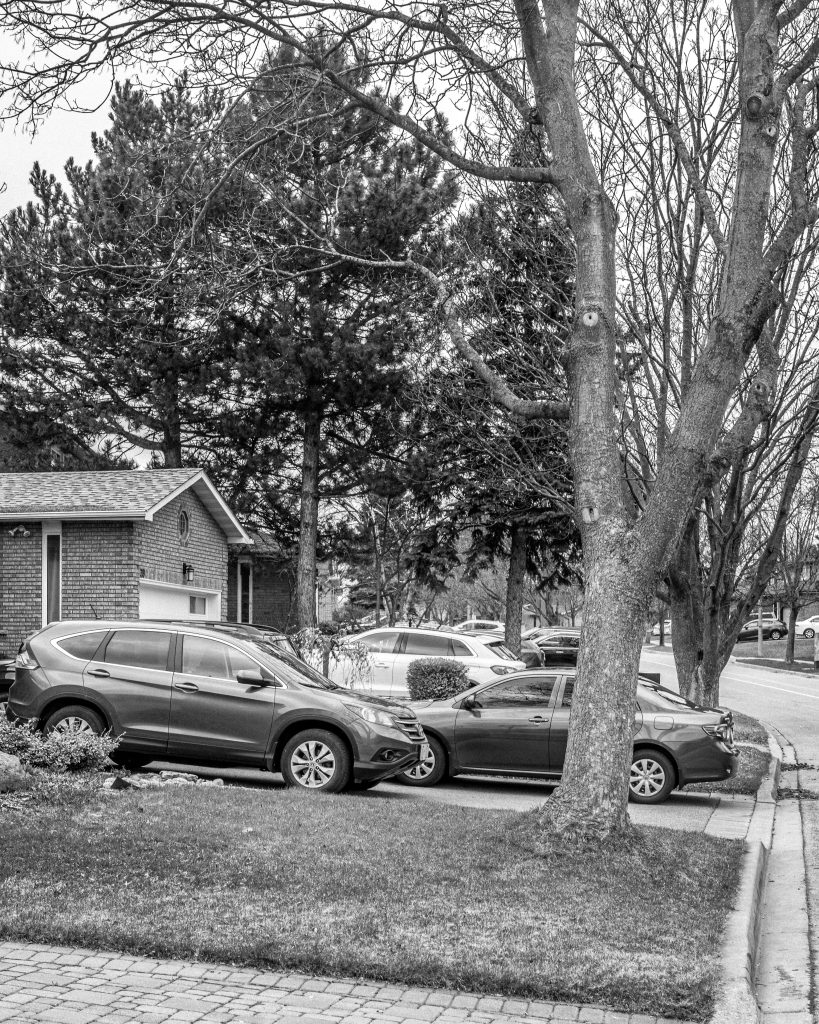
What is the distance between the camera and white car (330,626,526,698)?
67.9 feet

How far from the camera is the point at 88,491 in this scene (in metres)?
23.4

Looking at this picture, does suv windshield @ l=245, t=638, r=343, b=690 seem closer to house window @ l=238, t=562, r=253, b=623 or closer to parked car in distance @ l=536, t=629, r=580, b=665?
parked car in distance @ l=536, t=629, r=580, b=665

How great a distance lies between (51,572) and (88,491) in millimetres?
2086

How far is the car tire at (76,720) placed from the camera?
1238cm

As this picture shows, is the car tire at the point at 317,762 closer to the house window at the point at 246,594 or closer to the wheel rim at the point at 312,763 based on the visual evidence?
the wheel rim at the point at 312,763

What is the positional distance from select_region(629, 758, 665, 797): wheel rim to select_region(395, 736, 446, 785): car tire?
7.32ft

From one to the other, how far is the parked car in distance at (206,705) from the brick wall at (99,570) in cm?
884

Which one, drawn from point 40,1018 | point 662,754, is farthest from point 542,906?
point 662,754

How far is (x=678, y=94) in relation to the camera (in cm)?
1277

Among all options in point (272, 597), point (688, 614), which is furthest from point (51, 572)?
point (272, 597)

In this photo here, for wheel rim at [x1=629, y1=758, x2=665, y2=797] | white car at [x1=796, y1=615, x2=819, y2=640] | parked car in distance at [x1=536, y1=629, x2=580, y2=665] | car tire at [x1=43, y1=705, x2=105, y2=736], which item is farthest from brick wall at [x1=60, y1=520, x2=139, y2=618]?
white car at [x1=796, y1=615, x2=819, y2=640]

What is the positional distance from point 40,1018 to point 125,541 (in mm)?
17523

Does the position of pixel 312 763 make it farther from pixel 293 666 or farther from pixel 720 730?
pixel 720 730

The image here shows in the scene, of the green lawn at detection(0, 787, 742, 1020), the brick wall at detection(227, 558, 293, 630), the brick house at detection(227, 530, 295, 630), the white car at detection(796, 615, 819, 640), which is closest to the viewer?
the green lawn at detection(0, 787, 742, 1020)
